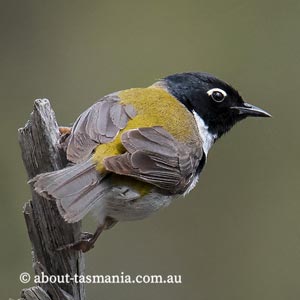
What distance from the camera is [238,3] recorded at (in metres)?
9.59

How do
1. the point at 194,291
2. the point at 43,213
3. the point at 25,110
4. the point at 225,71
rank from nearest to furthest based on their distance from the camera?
the point at 43,213 → the point at 194,291 → the point at 25,110 → the point at 225,71

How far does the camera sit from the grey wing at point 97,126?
4898mm

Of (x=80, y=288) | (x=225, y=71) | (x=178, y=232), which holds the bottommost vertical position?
(x=80, y=288)

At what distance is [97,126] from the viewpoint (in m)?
5.16

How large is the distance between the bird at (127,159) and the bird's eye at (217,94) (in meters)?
0.17

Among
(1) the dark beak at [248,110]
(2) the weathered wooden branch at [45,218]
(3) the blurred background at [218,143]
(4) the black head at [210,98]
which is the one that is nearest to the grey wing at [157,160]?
(2) the weathered wooden branch at [45,218]

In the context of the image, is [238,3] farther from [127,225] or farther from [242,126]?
[127,225]

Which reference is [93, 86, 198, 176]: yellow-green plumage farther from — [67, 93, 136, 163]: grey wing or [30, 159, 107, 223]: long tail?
[30, 159, 107, 223]: long tail

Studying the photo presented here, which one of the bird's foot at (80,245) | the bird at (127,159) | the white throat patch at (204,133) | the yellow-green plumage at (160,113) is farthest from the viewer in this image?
the white throat patch at (204,133)

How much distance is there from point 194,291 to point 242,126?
1787mm

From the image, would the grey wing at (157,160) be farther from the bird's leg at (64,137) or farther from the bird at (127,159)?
the bird's leg at (64,137)

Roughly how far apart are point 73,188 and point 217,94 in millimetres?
2122

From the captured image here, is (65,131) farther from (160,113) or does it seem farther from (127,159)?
(160,113)

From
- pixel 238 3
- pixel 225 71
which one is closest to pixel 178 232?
pixel 225 71
